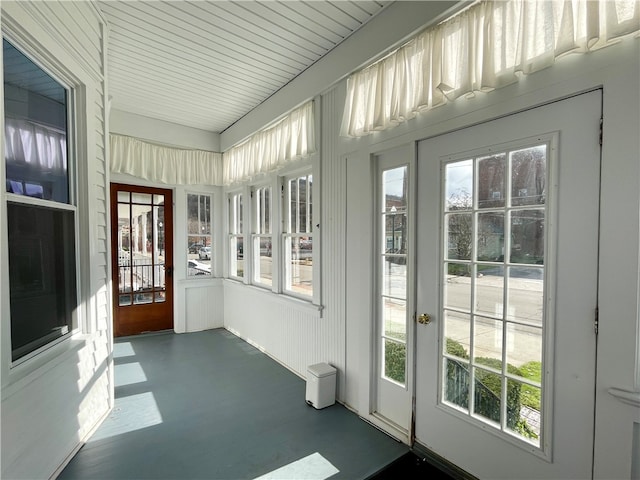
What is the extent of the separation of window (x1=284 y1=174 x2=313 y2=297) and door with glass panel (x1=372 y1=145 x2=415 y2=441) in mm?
1034

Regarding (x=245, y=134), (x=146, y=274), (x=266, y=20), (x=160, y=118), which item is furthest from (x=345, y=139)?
(x=146, y=274)

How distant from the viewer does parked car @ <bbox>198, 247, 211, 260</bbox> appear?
521 cm

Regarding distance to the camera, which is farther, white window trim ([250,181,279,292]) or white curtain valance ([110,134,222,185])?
white curtain valance ([110,134,222,185])

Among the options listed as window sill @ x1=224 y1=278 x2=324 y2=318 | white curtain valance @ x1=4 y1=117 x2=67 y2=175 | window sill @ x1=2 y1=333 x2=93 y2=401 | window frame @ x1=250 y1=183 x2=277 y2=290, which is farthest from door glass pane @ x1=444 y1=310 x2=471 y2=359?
white curtain valance @ x1=4 y1=117 x2=67 y2=175

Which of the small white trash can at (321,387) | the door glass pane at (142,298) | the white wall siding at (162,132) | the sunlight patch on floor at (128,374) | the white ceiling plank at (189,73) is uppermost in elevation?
the white ceiling plank at (189,73)

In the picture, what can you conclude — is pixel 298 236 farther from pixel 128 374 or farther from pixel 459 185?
pixel 128 374

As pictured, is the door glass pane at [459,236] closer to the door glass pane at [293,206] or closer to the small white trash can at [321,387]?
the small white trash can at [321,387]

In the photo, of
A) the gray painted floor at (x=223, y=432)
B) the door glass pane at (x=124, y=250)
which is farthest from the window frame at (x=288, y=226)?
the door glass pane at (x=124, y=250)

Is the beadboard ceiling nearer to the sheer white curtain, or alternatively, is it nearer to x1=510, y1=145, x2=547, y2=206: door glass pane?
the sheer white curtain

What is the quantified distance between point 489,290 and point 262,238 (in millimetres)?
3162

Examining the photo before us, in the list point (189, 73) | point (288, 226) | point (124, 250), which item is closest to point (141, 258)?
point (124, 250)

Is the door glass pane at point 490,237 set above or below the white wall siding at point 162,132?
below

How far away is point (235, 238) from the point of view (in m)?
5.11

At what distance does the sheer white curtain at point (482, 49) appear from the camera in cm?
138
